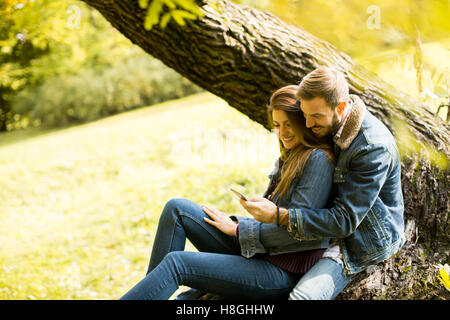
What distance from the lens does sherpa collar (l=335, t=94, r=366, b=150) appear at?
2186mm

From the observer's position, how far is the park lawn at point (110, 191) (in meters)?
4.91

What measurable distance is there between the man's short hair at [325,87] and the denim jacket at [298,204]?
30 centimetres

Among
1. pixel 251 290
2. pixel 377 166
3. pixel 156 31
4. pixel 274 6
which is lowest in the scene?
pixel 251 290

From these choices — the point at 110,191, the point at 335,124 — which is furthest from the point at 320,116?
the point at 110,191

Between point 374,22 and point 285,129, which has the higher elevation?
point 374,22

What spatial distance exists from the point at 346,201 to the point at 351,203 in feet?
0.09

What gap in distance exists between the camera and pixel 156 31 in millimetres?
2951

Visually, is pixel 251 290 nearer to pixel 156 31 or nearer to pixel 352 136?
pixel 352 136

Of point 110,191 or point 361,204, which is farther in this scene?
point 110,191

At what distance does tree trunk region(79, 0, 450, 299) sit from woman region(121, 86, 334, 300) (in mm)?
464

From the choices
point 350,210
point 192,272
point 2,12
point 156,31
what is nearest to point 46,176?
point 2,12

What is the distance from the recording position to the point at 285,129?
2.43 metres

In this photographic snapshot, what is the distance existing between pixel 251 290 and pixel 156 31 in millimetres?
1814

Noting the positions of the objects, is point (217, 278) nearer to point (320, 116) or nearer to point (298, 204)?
point (298, 204)
